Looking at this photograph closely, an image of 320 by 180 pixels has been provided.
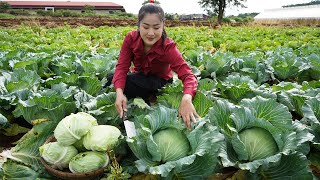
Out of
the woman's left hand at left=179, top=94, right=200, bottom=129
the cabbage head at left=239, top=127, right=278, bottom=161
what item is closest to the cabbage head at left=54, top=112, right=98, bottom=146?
the woman's left hand at left=179, top=94, right=200, bottom=129

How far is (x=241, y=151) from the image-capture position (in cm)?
207

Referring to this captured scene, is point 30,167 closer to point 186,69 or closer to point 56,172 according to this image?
point 56,172

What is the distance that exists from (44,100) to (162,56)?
1.18 metres

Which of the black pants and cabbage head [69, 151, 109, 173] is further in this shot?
the black pants

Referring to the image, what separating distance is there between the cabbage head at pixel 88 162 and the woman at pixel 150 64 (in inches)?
22.7

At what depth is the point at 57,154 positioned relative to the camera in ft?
6.95

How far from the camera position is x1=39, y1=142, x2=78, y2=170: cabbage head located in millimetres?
2121

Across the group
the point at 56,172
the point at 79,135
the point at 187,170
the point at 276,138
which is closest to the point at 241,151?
the point at 276,138

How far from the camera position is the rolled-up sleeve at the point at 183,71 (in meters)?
2.81

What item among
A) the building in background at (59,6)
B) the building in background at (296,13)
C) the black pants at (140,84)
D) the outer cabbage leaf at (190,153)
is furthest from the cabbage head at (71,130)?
the building in background at (59,6)

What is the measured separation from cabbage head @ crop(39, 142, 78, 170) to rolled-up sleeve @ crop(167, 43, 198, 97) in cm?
112

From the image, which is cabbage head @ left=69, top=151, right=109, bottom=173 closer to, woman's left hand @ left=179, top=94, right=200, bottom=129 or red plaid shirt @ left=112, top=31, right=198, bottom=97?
woman's left hand @ left=179, top=94, right=200, bottom=129

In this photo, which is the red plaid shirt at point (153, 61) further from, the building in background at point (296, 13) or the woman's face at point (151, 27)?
the building in background at point (296, 13)

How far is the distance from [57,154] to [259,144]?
4.39ft
